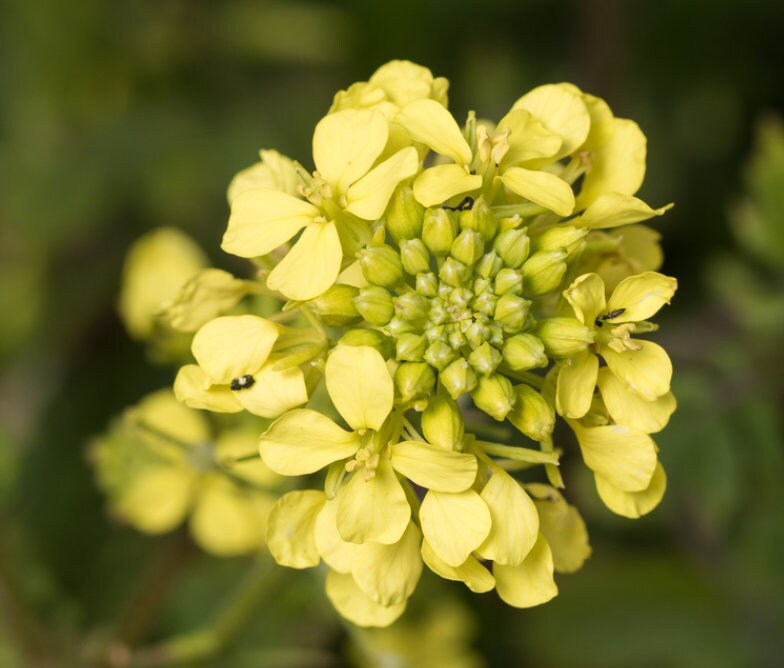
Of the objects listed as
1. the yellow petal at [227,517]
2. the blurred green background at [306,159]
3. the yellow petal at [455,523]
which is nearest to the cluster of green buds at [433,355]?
the yellow petal at [455,523]

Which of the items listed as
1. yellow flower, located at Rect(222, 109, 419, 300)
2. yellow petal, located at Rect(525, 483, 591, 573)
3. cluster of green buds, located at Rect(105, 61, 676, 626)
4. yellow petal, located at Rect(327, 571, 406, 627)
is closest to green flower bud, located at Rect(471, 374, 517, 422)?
cluster of green buds, located at Rect(105, 61, 676, 626)

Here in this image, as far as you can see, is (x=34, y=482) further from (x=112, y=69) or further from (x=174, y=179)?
(x=112, y=69)

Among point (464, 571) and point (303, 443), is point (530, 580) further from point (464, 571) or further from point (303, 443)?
point (303, 443)

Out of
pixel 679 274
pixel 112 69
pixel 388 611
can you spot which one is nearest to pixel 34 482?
pixel 112 69

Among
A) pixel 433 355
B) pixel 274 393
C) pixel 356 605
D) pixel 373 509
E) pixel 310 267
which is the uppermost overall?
pixel 310 267

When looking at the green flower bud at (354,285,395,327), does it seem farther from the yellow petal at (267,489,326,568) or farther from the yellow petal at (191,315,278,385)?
the yellow petal at (267,489,326,568)

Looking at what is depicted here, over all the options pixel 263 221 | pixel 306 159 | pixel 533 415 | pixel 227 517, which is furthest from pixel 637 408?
pixel 306 159
